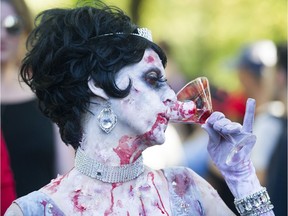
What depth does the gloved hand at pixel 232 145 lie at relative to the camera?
362 cm

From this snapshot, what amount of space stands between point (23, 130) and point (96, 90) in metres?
2.26

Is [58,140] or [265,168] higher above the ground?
[58,140]

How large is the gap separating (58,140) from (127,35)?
7.45 ft

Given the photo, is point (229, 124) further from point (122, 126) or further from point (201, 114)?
point (122, 126)

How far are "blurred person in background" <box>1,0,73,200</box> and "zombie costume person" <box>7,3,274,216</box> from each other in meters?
1.97

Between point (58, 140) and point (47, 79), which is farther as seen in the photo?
point (58, 140)

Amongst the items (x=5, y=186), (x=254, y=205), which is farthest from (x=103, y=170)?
(x=5, y=186)

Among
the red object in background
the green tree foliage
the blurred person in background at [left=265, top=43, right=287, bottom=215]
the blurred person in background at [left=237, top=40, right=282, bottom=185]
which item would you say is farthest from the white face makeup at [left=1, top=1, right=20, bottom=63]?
the green tree foliage

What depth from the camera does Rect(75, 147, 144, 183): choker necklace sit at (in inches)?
142

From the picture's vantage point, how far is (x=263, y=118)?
664 cm

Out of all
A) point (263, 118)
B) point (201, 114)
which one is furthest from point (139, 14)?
point (201, 114)

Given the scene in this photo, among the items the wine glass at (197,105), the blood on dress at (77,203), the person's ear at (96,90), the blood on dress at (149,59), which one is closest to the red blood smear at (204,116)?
the wine glass at (197,105)

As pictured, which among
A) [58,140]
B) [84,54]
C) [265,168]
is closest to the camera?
[84,54]

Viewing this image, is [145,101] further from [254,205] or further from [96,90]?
[254,205]
